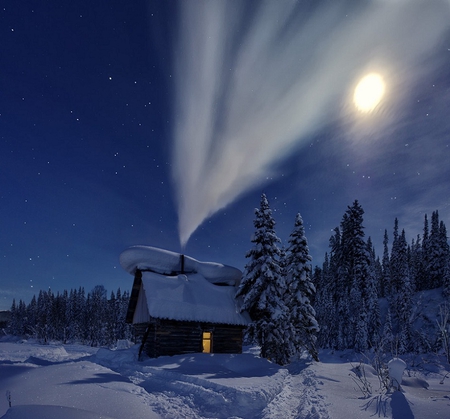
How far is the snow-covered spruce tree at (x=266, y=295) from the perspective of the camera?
21234mm

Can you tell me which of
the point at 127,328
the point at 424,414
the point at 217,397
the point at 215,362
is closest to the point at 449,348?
the point at 424,414

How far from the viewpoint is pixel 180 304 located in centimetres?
1927

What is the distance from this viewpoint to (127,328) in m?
67.4

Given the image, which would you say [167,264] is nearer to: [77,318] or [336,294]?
[336,294]

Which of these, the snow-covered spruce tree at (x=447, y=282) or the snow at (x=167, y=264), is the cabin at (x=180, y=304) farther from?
the snow-covered spruce tree at (x=447, y=282)

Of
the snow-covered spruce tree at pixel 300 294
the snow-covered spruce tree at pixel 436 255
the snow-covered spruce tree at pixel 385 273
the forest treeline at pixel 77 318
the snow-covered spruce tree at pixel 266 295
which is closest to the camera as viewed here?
the snow-covered spruce tree at pixel 266 295

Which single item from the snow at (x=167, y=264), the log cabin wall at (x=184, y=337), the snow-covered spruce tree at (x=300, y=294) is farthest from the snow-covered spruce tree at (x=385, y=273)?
the log cabin wall at (x=184, y=337)

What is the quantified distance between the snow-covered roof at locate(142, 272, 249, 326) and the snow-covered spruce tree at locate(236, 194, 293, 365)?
1141 mm

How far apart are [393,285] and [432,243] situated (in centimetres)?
1154

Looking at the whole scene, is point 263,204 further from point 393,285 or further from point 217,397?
point 393,285

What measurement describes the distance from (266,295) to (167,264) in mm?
7856

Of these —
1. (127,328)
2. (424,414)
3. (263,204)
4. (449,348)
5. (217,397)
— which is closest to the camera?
(424,414)

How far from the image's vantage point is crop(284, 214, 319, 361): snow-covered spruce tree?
24266 millimetres

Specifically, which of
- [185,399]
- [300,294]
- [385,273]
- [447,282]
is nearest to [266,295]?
[300,294]
